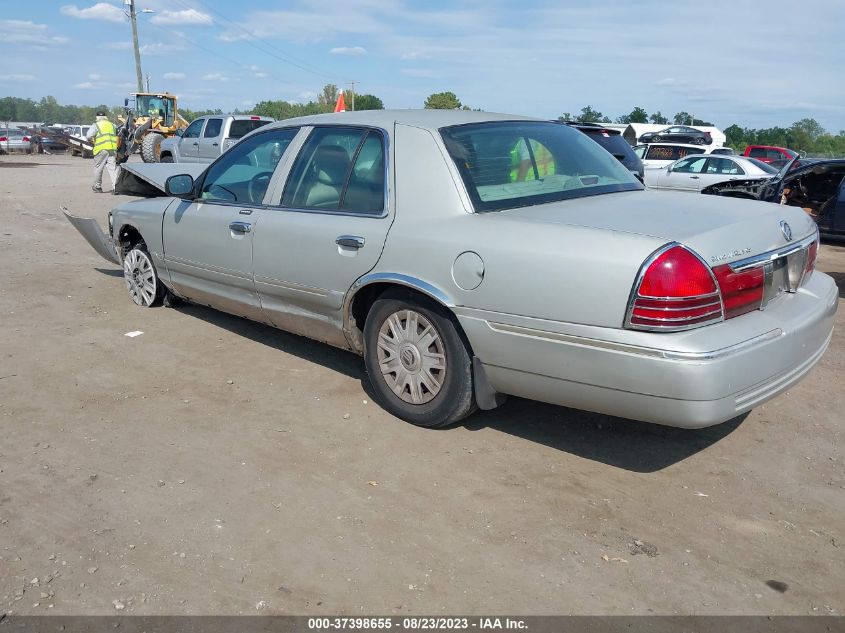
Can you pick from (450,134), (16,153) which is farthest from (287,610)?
(16,153)

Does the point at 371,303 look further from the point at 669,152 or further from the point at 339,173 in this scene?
the point at 669,152

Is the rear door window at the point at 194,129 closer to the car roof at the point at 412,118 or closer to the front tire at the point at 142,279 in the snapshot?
the front tire at the point at 142,279

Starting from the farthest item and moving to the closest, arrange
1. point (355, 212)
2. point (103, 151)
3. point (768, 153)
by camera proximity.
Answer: point (768, 153)
point (103, 151)
point (355, 212)

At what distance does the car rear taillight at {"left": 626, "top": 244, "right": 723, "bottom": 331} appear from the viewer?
9.99ft

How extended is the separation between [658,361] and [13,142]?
146ft

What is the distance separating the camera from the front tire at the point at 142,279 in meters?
6.31

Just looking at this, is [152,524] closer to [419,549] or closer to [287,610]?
[287,610]

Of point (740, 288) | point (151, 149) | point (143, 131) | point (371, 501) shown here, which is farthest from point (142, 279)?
point (143, 131)

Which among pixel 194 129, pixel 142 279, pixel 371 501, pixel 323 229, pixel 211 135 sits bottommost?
pixel 371 501

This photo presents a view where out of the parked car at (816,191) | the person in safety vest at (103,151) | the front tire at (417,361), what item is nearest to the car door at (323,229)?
the front tire at (417,361)

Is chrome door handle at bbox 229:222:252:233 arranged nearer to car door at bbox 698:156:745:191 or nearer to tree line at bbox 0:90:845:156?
car door at bbox 698:156:745:191

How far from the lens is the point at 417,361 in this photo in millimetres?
3979

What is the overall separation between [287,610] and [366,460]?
3.89ft

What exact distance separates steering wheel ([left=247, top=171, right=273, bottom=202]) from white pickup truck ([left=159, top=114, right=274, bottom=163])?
13.9 m
